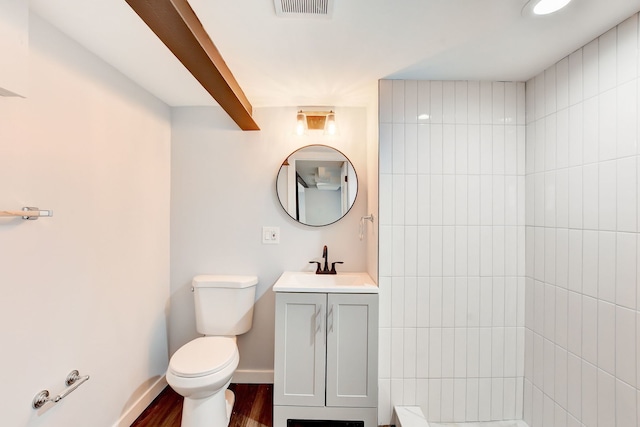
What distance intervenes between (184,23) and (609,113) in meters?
1.84

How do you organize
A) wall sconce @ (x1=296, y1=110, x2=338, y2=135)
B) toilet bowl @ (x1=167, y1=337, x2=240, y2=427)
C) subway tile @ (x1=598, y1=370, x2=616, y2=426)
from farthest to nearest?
wall sconce @ (x1=296, y1=110, x2=338, y2=135) → toilet bowl @ (x1=167, y1=337, x2=240, y2=427) → subway tile @ (x1=598, y1=370, x2=616, y2=426)

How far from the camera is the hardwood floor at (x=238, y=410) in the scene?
5.82ft

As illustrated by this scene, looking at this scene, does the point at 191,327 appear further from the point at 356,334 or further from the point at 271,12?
the point at 271,12

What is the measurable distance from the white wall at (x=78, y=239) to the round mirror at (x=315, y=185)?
0.97m

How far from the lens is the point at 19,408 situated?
1.12 metres

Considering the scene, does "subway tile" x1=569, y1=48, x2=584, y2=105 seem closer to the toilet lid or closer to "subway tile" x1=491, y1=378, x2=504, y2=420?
"subway tile" x1=491, y1=378, x2=504, y2=420

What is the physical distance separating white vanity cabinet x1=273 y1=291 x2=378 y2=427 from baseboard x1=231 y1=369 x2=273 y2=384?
0.53 metres

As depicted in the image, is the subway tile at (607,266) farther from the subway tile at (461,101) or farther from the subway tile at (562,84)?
the subway tile at (461,101)

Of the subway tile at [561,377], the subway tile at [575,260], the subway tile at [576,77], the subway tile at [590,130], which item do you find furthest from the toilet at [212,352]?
the subway tile at [576,77]

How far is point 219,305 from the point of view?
2.03 metres

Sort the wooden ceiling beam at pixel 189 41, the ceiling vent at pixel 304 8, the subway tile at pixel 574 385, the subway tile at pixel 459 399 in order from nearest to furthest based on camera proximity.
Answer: the wooden ceiling beam at pixel 189 41
the ceiling vent at pixel 304 8
the subway tile at pixel 574 385
the subway tile at pixel 459 399

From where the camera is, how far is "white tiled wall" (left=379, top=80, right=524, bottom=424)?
176 cm

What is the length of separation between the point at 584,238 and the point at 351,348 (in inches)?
53.1

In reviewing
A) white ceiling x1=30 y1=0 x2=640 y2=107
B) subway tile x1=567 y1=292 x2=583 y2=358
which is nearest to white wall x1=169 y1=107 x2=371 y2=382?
white ceiling x1=30 y1=0 x2=640 y2=107
